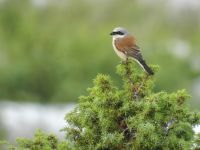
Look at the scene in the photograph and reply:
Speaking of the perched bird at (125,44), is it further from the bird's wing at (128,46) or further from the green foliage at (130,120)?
the green foliage at (130,120)

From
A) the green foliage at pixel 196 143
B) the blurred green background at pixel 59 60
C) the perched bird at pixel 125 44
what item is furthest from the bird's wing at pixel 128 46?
the blurred green background at pixel 59 60

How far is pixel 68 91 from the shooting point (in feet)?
66.5

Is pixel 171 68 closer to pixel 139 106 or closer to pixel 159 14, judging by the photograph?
pixel 159 14

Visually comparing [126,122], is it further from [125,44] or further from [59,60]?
[59,60]

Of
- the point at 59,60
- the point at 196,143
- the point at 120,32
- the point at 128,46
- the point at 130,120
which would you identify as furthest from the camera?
the point at 59,60

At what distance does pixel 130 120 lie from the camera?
373 cm

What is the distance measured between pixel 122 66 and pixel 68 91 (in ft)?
52.5

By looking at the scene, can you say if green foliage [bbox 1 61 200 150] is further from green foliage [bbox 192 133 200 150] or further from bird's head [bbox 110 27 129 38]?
bird's head [bbox 110 27 129 38]

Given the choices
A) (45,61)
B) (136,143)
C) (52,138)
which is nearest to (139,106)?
(136,143)

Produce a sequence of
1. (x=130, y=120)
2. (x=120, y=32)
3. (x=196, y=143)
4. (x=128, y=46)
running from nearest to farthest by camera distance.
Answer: (x=130, y=120) → (x=196, y=143) → (x=128, y=46) → (x=120, y=32)

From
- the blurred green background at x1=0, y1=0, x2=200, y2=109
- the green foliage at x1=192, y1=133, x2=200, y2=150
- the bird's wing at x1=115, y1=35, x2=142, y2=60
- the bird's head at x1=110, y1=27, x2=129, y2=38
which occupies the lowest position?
the green foliage at x1=192, y1=133, x2=200, y2=150

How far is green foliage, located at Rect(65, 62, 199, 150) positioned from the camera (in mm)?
3701

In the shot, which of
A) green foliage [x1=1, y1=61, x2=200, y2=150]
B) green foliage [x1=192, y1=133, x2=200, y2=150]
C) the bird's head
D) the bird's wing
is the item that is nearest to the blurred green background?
the bird's head

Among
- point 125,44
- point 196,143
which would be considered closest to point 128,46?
point 125,44
